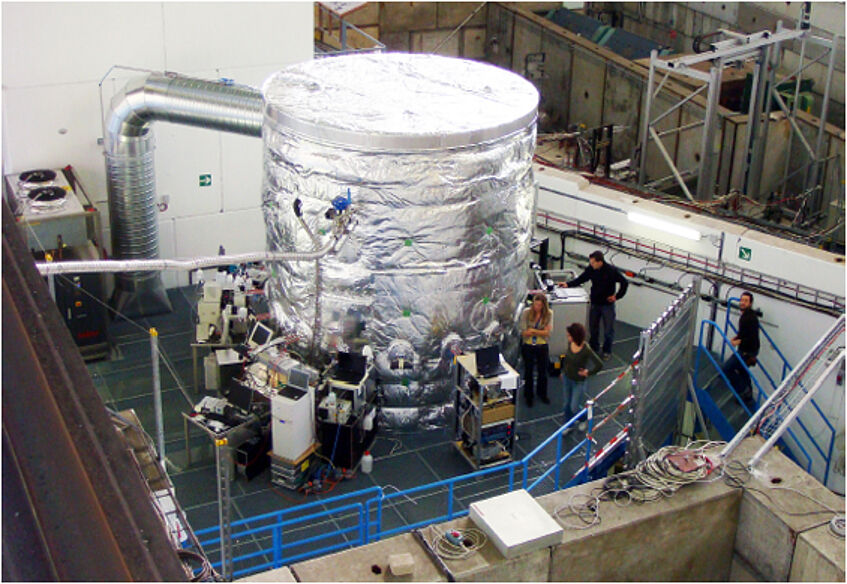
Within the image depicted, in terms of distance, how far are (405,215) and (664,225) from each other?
158 inches

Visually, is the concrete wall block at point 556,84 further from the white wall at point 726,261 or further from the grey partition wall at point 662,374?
the grey partition wall at point 662,374

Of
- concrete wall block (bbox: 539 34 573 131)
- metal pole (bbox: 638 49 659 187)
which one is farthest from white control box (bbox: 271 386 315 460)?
concrete wall block (bbox: 539 34 573 131)

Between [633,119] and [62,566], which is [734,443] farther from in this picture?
[633,119]

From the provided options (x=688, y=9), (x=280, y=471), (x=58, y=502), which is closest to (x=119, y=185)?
(x=280, y=471)

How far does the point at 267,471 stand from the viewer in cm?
1150

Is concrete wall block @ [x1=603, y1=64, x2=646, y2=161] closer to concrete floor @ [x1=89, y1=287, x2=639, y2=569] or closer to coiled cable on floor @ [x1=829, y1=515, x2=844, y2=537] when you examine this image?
concrete floor @ [x1=89, y1=287, x2=639, y2=569]

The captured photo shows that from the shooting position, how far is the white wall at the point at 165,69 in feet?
43.8

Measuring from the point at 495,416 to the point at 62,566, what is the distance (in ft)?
24.8

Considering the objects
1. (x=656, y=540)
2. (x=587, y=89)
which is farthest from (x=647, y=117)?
(x=656, y=540)

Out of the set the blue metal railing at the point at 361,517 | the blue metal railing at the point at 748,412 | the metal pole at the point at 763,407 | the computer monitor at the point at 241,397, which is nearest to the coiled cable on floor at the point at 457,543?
the blue metal railing at the point at 361,517

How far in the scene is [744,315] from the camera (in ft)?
40.6

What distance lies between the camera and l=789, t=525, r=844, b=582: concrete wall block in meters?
8.11

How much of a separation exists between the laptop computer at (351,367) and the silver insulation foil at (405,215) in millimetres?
425

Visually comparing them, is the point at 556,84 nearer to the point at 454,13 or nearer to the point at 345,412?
the point at 454,13
